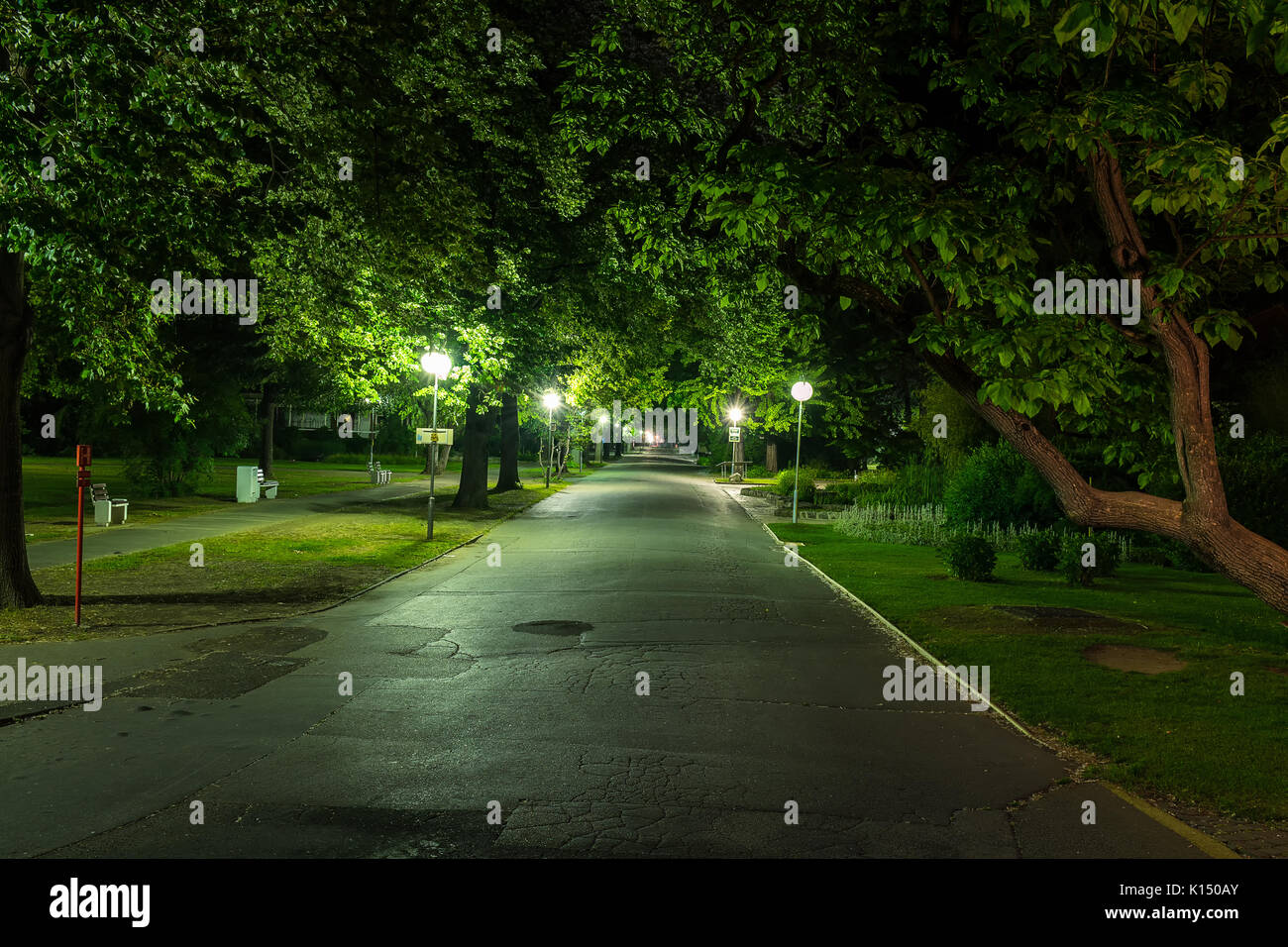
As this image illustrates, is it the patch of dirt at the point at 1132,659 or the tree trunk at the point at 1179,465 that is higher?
the tree trunk at the point at 1179,465

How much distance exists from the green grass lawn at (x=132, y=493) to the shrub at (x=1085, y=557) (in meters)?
19.8

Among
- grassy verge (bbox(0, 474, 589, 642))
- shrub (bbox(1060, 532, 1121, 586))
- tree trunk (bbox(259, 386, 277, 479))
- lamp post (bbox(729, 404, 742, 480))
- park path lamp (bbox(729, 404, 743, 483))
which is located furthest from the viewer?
lamp post (bbox(729, 404, 742, 480))

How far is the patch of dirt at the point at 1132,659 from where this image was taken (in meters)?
9.24

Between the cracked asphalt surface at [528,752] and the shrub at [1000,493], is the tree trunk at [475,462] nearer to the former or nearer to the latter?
the shrub at [1000,493]

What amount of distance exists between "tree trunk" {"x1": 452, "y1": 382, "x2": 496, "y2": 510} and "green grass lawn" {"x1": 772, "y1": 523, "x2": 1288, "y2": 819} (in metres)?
15.0

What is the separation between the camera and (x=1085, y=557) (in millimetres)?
16219

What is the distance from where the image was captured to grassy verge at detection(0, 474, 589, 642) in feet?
35.9

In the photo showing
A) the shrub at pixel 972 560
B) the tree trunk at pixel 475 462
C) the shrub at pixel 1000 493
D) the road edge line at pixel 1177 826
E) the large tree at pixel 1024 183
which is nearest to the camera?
the road edge line at pixel 1177 826

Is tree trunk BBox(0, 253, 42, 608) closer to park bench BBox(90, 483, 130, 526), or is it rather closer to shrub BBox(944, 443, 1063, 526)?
park bench BBox(90, 483, 130, 526)

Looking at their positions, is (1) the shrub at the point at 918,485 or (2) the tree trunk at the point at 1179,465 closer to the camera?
(2) the tree trunk at the point at 1179,465

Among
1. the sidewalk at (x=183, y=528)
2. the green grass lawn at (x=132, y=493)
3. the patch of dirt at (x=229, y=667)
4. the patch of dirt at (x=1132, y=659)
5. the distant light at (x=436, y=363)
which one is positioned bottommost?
Result: the patch of dirt at (x=1132, y=659)

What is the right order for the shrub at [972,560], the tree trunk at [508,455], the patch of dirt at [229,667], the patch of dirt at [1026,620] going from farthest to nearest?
the tree trunk at [508,455], the shrub at [972,560], the patch of dirt at [1026,620], the patch of dirt at [229,667]

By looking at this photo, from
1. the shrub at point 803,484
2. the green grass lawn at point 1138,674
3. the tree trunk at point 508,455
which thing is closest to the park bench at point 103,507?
the green grass lawn at point 1138,674

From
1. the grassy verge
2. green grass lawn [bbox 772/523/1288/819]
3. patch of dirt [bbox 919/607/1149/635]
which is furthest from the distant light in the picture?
patch of dirt [bbox 919/607/1149/635]
